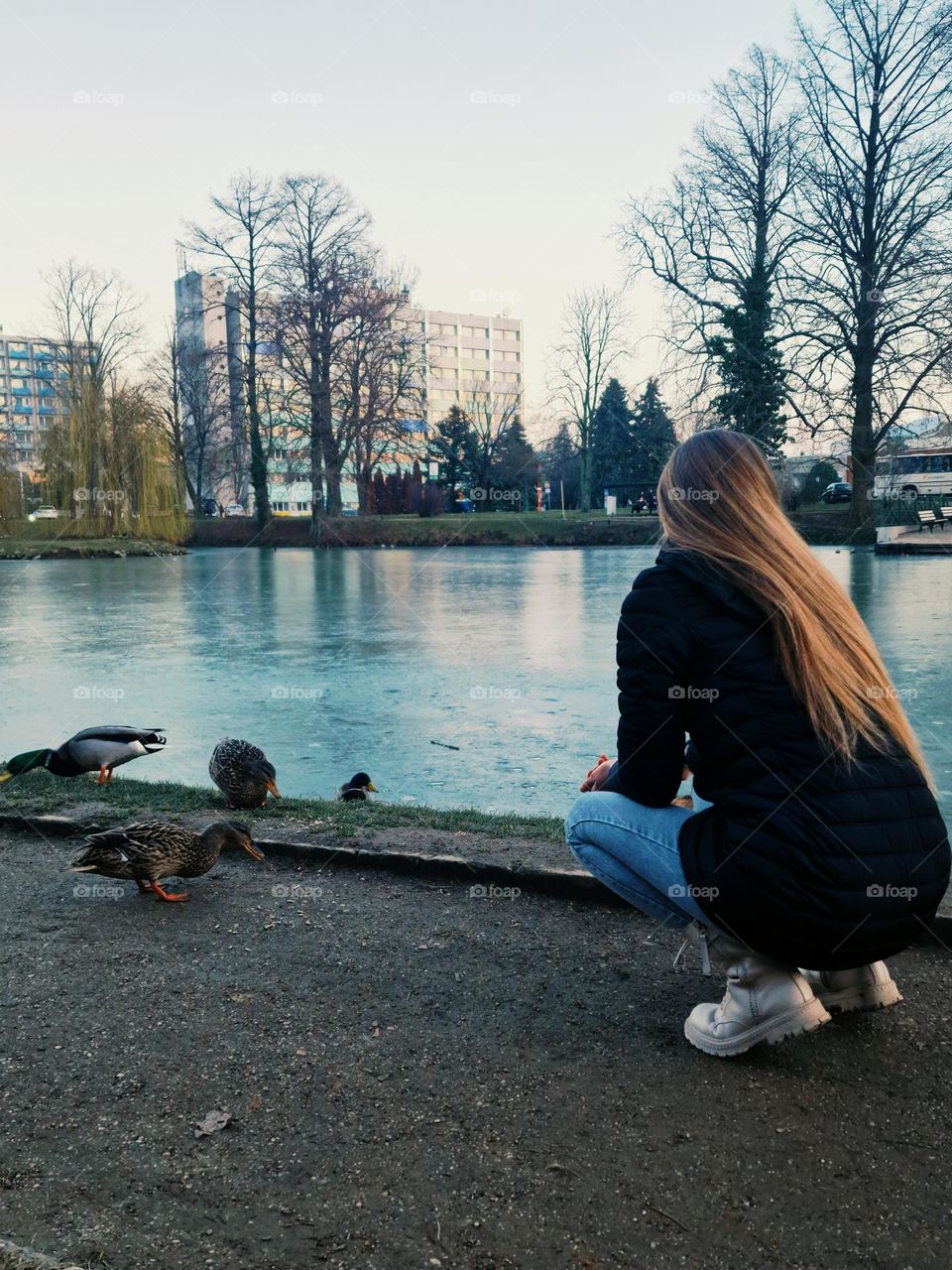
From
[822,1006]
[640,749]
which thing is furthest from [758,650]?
[822,1006]

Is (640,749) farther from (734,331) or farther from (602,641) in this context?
(734,331)

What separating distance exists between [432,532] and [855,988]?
131 ft

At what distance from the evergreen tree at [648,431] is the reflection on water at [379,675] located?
39.3m

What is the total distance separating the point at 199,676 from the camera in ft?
32.0

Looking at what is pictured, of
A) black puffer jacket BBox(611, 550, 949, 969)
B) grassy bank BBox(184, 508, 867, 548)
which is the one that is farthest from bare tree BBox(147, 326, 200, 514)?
black puffer jacket BBox(611, 550, 949, 969)

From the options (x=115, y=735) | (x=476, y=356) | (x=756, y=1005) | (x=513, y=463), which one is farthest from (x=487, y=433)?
(x=756, y=1005)

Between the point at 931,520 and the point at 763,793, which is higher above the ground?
the point at 931,520

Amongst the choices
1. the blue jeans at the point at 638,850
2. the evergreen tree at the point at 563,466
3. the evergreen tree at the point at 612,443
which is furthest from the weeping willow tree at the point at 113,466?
the blue jeans at the point at 638,850

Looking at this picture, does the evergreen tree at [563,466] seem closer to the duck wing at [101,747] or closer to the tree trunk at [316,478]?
the tree trunk at [316,478]

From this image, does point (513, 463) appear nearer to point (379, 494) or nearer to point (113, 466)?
point (379, 494)

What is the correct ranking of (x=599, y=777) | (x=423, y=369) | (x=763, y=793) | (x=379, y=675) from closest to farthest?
(x=763, y=793)
(x=599, y=777)
(x=379, y=675)
(x=423, y=369)

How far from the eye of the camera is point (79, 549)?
3497 centimetres

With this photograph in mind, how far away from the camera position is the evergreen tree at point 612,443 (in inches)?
2416

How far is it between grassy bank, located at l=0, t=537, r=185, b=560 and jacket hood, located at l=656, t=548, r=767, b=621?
114ft
